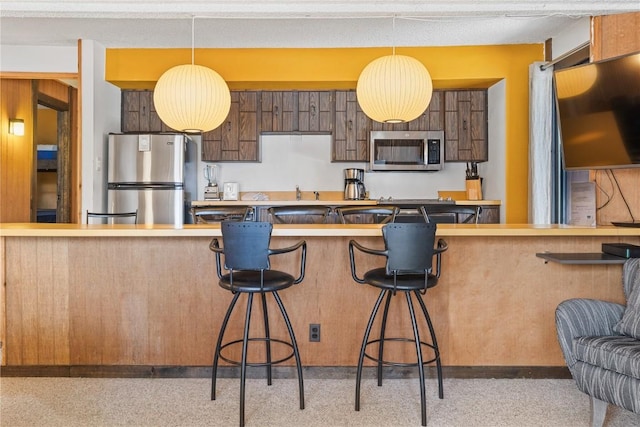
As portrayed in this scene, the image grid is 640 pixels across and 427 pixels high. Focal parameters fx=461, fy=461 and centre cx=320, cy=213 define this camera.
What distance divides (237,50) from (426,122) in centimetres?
226

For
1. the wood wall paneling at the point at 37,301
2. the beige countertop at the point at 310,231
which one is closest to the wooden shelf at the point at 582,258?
the beige countertop at the point at 310,231

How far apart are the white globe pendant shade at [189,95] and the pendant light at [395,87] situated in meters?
1.01

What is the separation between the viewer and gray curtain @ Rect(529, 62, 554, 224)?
4363 millimetres

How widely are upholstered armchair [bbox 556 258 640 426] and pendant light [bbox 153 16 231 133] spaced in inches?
95.4

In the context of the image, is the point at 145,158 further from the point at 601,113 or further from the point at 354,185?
the point at 601,113

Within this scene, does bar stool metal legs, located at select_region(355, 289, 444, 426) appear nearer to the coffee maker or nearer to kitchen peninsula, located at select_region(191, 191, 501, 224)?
kitchen peninsula, located at select_region(191, 191, 501, 224)

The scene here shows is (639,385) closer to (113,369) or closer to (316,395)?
(316,395)

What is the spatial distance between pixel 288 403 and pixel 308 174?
12.1 ft

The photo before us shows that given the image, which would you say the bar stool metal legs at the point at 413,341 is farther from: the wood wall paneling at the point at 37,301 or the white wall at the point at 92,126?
the white wall at the point at 92,126

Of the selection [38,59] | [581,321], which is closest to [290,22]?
[38,59]

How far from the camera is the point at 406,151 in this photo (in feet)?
17.5

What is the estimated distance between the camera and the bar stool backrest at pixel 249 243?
2.02 m

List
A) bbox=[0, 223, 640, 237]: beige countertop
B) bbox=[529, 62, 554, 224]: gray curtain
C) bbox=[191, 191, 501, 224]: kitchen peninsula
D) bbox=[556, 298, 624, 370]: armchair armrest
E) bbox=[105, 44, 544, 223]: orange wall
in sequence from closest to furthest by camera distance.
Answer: bbox=[556, 298, 624, 370]: armchair armrest, bbox=[0, 223, 640, 237]: beige countertop, bbox=[529, 62, 554, 224]: gray curtain, bbox=[105, 44, 544, 223]: orange wall, bbox=[191, 191, 501, 224]: kitchen peninsula

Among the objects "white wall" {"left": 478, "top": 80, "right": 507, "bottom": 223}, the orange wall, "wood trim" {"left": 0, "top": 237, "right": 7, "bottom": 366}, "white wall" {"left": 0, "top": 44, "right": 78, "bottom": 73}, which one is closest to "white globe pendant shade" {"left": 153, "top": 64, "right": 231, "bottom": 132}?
"wood trim" {"left": 0, "top": 237, "right": 7, "bottom": 366}
